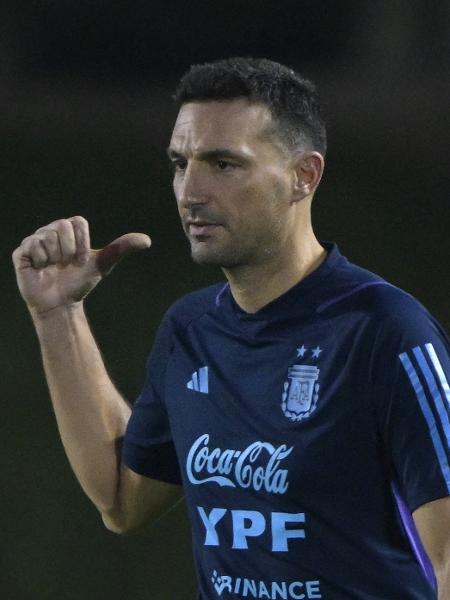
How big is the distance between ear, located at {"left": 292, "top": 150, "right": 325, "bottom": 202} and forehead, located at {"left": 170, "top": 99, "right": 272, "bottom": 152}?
0.08 meters

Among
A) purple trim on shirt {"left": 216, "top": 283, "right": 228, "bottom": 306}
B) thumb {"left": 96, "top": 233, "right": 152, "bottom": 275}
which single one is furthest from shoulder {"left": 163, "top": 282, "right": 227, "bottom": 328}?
thumb {"left": 96, "top": 233, "right": 152, "bottom": 275}

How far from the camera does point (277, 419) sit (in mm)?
1674

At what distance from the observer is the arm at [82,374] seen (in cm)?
189

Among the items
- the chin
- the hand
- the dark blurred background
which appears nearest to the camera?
the chin

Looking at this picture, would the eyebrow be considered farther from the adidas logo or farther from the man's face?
the adidas logo

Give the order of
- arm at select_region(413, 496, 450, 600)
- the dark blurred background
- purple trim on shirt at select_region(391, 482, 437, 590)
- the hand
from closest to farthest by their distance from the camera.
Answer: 1. arm at select_region(413, 496, 450, 600)
2. purple trim on shirt at select_region(391, 482, 437, 590)
3. the hand
4. the dark blurred background

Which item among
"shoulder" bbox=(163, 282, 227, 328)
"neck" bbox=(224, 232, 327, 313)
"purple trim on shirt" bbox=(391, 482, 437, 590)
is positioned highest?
"neck" bbox=(224, 232, 327, 313)

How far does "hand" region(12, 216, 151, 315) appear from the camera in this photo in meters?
1.86

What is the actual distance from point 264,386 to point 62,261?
0.36 meters

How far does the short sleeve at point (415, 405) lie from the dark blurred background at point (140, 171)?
6.00 ft

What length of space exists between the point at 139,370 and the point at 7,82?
829 millimetres

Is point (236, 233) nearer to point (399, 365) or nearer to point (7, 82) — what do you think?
point (399, 365)

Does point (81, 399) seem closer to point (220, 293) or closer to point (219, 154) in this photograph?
point (220, 293)

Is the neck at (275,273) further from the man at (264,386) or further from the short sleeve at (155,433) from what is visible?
the short sleeve at (155,433)
